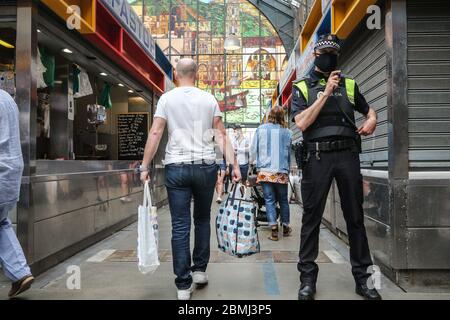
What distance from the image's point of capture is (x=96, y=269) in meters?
4.50

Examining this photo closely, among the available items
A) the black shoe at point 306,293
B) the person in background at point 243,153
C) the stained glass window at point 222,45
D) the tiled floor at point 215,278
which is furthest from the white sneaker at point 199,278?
the stained glass window at point 222,45

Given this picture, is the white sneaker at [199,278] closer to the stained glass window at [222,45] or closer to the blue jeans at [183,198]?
the blue jeans at [183,198]

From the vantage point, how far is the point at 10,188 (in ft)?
11.2

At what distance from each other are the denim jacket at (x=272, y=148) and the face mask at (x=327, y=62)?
2.67m

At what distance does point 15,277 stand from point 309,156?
8.30 ft

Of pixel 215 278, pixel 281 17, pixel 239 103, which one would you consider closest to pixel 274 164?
pixel 215 278

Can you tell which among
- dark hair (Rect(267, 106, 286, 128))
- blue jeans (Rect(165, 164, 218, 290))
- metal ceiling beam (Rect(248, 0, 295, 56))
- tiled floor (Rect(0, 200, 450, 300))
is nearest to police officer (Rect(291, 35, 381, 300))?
tiled floor (Rect(0, 200, 450, 300))

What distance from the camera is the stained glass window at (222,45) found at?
1121 inches

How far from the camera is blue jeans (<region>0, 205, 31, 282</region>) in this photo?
3.42 meters

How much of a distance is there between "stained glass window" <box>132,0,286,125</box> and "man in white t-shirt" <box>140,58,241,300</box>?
25204mm

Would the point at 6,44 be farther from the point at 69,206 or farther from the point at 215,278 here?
the point at 215,278

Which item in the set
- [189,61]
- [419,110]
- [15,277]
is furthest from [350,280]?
[15,277]

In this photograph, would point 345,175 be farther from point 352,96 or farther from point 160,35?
point 160,35
